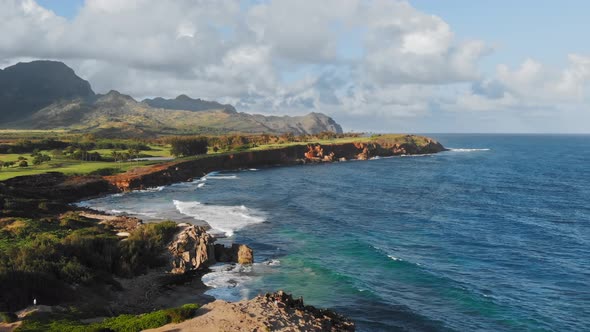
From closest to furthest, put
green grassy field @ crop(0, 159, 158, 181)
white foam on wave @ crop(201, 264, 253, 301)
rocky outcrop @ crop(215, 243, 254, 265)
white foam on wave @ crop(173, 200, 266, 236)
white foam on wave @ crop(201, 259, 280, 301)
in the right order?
white foam on wave @ crop(201, 264, 253, 301) → white foam on wave @ crop(201, 259, 280, 301) → rocky outcrop @ crop(215, 243, 254, 265) → white foam on wave @ crop(173, 200, 266, 236) → green grassy field @ crop(0, 159, 158, 181)

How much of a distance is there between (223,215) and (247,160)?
240 ft

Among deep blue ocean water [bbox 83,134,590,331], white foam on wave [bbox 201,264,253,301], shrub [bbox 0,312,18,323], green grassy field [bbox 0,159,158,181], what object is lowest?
white foam on wave [bbox 201,264,253,301]

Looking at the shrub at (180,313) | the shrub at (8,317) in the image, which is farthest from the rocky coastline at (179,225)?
the shrub at (8,317)

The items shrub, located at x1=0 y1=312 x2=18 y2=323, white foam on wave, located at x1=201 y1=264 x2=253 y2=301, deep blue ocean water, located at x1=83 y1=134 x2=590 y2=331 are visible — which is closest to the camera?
shrub, located at x1=0 y1=312 x2=18 y2=323

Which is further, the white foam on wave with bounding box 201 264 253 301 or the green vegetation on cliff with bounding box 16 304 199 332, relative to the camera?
the white foam on wave with bounding box 201 264 253 301

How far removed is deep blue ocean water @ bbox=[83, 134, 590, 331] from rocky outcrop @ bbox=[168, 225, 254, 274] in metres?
2.20

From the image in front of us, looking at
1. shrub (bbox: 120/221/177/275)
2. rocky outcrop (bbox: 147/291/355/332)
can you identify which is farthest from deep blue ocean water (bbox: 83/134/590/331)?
shrub (bbox: 120/221/177/275)

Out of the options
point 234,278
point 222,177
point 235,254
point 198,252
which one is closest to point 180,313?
point 234,278

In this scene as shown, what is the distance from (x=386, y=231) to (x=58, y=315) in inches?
1608

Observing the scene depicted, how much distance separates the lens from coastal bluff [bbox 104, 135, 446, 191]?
94.8 m

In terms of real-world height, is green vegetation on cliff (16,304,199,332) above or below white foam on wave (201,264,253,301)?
above

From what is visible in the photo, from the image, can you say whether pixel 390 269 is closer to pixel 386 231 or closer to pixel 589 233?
pixel 386 231

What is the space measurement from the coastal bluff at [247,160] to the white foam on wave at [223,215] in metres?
21.5

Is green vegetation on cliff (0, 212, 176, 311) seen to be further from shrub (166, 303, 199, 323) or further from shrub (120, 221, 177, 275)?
shrub (166, 303, 199, 323)
